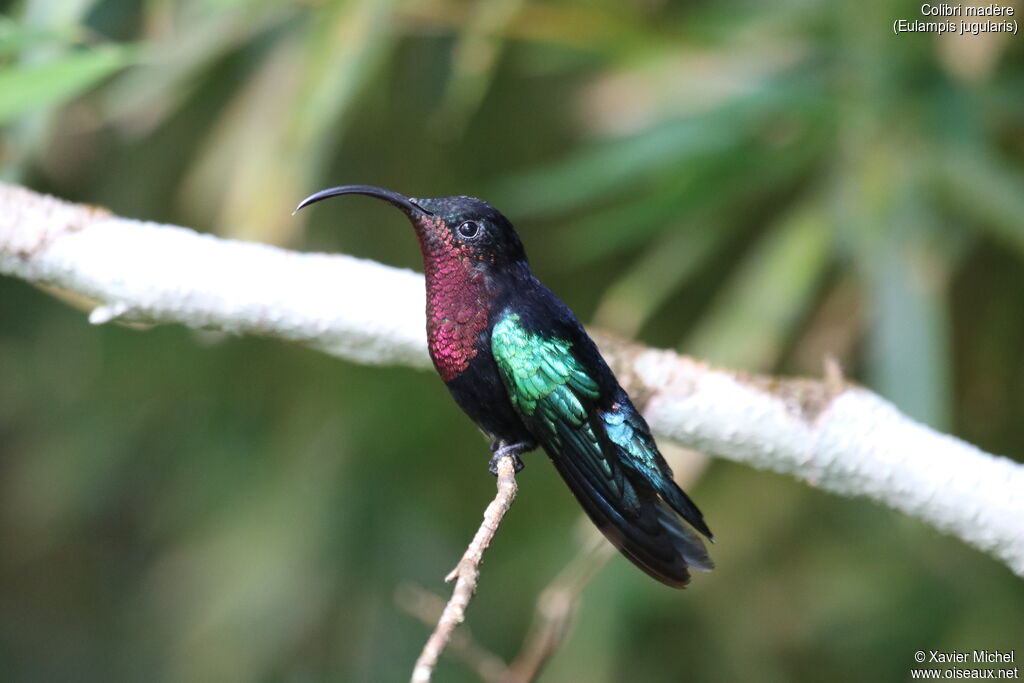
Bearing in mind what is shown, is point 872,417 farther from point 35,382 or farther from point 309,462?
point 35,382

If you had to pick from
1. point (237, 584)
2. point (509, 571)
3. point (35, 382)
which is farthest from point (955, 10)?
point (35, 382)

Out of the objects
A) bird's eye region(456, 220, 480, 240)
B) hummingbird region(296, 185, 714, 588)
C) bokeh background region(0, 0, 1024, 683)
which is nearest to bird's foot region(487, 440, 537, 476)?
hummingbird region(296, 185, 714, 588)

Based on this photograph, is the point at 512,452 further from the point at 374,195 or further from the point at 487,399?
the point at 374,195

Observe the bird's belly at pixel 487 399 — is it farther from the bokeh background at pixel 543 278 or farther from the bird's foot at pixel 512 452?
the bokeh background at pixel 543 278

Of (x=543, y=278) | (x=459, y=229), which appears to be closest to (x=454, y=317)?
(x=459, y=229)

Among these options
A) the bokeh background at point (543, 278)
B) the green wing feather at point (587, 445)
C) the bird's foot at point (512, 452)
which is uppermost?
the green wing feather at point (587, 445)

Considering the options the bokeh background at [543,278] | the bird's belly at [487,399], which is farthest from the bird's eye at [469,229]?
the bokeh background at [543,278]
